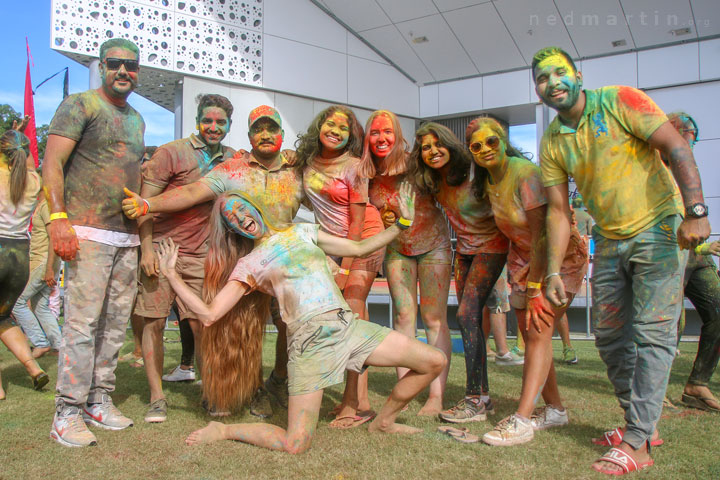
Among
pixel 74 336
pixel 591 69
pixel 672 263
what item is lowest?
pixel 74 336

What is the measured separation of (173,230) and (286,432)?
176 cm

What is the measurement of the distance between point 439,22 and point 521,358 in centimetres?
1046

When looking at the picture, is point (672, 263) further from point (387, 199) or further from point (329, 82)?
point (329, 82)

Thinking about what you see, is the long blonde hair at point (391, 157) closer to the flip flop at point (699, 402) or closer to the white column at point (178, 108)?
the flip flop at point (699, 402)

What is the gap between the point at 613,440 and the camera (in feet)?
10.1

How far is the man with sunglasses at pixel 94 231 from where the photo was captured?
3.30 meters

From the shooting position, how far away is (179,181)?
4141 mm

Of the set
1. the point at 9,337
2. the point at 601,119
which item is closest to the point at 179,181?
the point at 9,337

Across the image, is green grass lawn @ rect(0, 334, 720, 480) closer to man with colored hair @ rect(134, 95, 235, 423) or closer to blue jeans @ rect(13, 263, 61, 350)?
man with colored hair @ rect(134, 95, 235, 423)

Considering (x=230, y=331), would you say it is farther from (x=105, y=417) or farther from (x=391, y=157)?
(x=391, y=157)

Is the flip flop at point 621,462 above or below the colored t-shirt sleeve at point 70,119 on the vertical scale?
below

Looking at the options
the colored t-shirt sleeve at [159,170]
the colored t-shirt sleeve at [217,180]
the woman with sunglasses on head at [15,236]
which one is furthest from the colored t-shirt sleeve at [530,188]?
the woman with sunglasses on head at [15,236]

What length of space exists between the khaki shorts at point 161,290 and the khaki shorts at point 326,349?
110cm

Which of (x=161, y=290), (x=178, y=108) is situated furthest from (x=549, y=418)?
(x=178, y=108)
